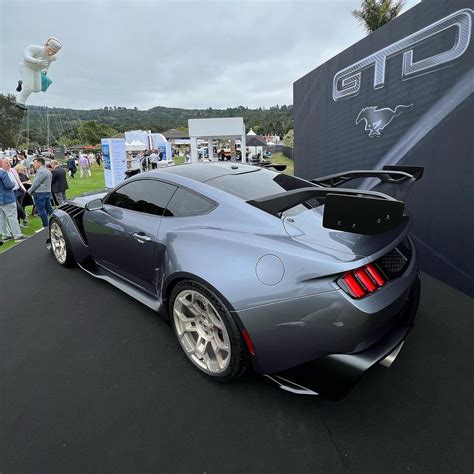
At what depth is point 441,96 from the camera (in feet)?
11.1

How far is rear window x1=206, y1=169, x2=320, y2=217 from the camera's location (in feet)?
7.13

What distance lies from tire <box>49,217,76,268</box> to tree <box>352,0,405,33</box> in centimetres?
1860

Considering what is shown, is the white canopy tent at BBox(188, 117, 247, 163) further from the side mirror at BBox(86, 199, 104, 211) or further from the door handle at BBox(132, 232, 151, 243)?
the door handle at BBox(132, 232, 151, 243)

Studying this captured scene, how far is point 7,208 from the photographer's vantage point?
537cm

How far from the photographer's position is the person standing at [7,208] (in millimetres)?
5117

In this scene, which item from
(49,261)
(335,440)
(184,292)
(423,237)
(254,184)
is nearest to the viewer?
(335,440)

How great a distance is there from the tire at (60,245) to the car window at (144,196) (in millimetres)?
1107

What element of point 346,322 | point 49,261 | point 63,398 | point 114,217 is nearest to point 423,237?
point 346,322

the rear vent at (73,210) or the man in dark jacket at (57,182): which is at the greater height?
the man in dark jacket at (57,182)

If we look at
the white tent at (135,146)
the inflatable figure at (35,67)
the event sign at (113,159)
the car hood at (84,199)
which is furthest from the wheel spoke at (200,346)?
the white tent at (135,146)

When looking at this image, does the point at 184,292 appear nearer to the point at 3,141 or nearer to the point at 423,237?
the point at 423,237

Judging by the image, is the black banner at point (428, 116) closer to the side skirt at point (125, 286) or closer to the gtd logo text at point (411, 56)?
the gtd logo text at point (411, 56)

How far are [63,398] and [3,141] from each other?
8429 cm

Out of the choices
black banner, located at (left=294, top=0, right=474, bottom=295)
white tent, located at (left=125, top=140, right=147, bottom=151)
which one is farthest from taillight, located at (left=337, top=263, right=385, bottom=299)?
white tent, located at (left=125, top=140, right=147, bottom=151)
